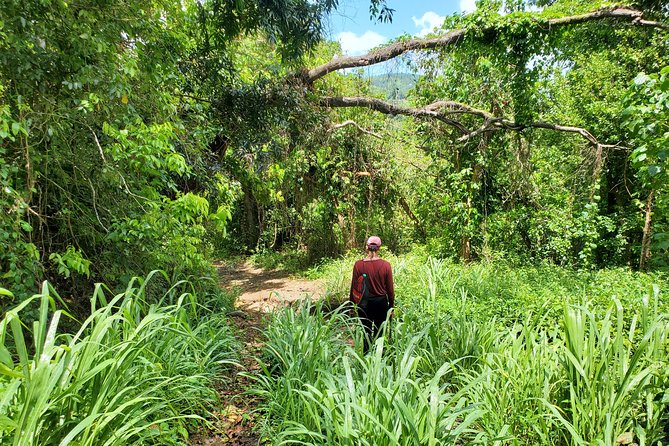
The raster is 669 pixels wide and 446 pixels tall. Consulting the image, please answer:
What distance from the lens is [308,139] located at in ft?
25.2

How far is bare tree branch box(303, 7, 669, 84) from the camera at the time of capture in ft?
18.6

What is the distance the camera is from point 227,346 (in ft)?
10.4

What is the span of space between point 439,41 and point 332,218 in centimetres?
539

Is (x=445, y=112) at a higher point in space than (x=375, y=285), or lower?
higher

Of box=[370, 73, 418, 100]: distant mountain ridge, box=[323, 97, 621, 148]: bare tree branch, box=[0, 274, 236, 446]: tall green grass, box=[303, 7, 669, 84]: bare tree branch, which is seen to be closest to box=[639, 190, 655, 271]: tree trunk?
box=[323, 97, 621, 148]: bare tree branch

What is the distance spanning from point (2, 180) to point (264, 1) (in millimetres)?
3051

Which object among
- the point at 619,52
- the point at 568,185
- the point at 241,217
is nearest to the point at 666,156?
the point at 568,185

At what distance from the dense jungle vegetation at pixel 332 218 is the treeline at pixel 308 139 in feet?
0.13

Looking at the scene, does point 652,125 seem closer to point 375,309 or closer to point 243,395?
point 375,309

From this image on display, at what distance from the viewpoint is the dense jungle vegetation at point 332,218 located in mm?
1921

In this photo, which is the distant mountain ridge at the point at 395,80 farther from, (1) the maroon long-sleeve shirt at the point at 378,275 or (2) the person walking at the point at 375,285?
(1) the maroon long-sleeve shirt at the point at 378,275

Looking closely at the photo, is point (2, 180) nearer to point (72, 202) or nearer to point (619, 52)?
point (72, 202)

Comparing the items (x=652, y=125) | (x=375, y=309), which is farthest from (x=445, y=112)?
(x=375, y=309)

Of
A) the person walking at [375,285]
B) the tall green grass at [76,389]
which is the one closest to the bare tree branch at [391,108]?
the person walking at [375,285]
